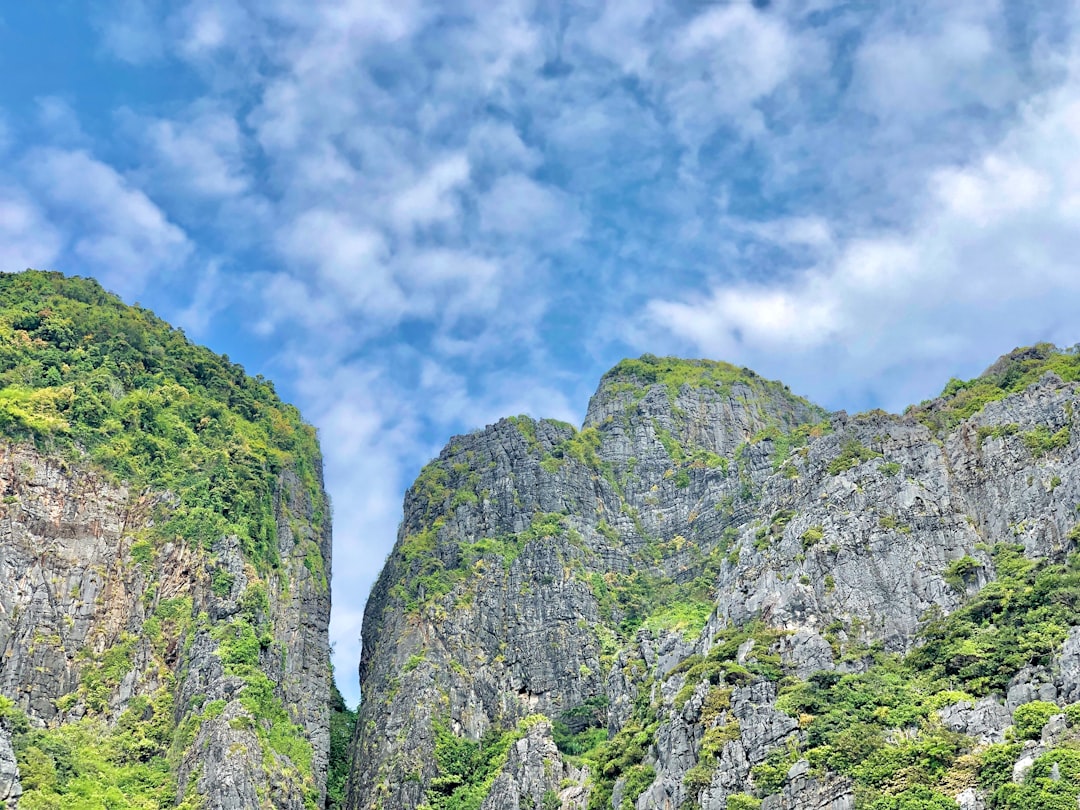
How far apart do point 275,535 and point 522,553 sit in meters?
20.6

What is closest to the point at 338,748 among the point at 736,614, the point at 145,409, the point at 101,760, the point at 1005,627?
the point at 101,760

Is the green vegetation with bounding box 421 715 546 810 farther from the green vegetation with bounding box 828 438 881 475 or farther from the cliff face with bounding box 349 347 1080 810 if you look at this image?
the green vegetation with bounding box 828 438 881 475

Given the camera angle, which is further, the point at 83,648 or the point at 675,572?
the point at 675,572

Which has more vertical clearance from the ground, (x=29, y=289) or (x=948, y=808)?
(x=29, y=289)

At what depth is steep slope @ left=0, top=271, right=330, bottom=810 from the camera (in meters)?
79.8

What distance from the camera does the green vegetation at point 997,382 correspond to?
302ft

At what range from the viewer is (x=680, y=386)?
450ft

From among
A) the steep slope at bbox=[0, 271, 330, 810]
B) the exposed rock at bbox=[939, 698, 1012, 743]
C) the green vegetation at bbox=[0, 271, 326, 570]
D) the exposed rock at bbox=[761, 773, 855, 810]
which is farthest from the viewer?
the green vegetation at bbox=[0, 271, 326, 570]

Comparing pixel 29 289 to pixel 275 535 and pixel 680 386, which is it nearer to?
pixel 275 535

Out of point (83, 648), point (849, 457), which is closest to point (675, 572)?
point (849, 457)

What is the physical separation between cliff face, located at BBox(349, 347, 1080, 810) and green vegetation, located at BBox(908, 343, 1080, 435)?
26 centimetres

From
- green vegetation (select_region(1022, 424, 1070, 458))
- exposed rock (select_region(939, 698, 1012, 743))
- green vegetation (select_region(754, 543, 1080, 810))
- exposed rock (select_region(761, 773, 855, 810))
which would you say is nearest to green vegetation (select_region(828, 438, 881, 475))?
green vegetation (select_region(1022, 424, 1070, 458))

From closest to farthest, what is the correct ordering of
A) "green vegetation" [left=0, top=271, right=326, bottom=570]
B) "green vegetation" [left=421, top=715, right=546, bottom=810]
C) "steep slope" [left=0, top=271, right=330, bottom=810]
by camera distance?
"steep slope" [left=0, top=271, right=330, bottom=810]
"green vegetation" [left=421, top=715, right=546, bottom=810]
"green vegetation" [left=0, top=271, right=326, bottom=570]

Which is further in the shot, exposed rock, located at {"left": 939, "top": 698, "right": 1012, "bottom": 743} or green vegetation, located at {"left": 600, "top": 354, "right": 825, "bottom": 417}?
green vegetation, located at {"left": 600, "top": 354, "right": 825, "bottom": 417}
